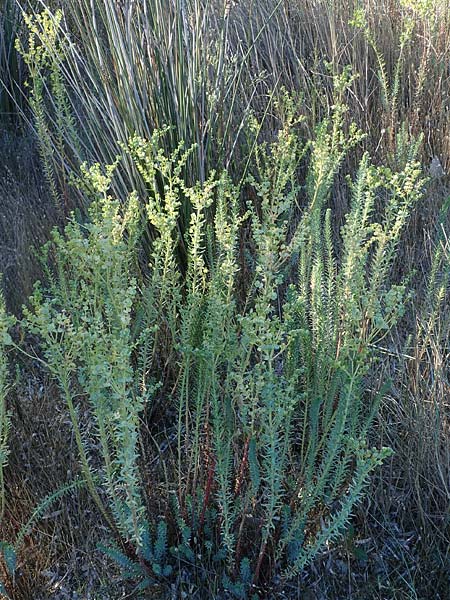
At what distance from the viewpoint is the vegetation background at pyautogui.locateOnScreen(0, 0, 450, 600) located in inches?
63.7

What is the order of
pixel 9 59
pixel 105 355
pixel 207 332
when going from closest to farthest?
pixel 105 355 → pixel 207 332 → pixel 9 59

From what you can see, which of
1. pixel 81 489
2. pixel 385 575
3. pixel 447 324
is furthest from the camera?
pixel 447 324

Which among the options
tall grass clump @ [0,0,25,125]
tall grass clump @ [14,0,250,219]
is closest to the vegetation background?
tall grass clump @ [14,0,250,219]

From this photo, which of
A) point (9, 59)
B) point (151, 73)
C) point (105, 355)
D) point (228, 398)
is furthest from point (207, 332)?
point (9, 59)

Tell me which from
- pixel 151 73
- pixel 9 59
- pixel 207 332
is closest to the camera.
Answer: pixel 207 332

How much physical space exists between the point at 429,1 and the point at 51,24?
154 cm

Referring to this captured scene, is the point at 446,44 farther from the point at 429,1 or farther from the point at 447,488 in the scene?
the point at 447,488

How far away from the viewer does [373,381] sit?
80.3 inches

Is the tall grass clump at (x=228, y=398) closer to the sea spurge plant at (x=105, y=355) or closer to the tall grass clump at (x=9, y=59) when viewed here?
the sea spurge plant at (x=105, y=355)

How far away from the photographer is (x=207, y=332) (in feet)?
5.17

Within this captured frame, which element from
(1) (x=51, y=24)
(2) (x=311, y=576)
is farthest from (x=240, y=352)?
(1) (x=51, y=24)

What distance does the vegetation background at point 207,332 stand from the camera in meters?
1.62

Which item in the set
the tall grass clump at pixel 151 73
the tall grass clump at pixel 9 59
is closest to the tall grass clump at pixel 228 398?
the tall grass clump at pixel 151 73

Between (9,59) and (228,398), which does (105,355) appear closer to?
(228,398)
